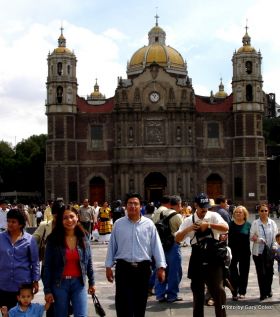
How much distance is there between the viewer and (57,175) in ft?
184

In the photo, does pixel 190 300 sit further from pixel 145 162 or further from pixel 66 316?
pixel 145 162

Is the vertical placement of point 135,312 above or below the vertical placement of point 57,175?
below

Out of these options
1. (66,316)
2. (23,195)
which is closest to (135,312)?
(66,316)

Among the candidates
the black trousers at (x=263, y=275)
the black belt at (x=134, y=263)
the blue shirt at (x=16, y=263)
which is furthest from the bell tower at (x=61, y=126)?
the blue shirt at (x=16, y=263)

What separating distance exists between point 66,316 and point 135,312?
0.91m

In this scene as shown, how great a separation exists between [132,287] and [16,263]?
1.41 meters

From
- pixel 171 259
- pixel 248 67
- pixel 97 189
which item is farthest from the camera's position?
pixel 248 67

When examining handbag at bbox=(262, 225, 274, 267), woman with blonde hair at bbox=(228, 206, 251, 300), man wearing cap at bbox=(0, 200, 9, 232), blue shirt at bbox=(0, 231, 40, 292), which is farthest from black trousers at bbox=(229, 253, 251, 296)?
man wearing cap at bbox=(0, 200, 9, 232)

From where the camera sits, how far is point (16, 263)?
749cm

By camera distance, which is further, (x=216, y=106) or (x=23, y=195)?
(x=23, y=195)

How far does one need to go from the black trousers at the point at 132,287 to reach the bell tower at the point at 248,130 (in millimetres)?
48974

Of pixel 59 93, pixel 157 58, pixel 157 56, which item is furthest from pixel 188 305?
pixel 157 56

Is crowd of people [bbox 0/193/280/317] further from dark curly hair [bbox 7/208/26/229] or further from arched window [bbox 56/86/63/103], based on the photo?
arched window [bbox 56/86/63/103]

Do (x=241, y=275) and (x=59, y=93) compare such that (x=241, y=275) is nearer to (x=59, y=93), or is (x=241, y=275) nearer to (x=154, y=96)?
(x=154, y=96)
